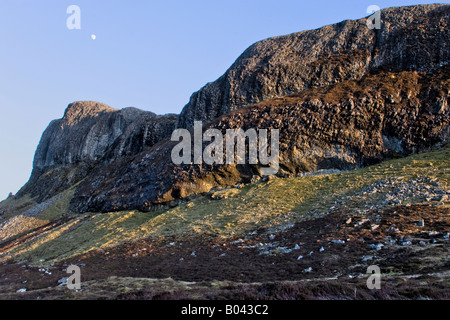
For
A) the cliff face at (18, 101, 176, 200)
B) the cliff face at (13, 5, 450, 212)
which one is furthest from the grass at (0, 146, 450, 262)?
the cliff face at (18, 101, 176, 200)

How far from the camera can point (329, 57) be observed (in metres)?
55.9

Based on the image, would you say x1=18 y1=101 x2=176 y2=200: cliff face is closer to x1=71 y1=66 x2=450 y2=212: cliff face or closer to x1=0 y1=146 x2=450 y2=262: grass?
x1=71 y1=66 x2=450 y2=212: cliff face

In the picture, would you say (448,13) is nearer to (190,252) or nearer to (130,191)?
(190,252)

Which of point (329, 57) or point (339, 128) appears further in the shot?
point (329, 57)

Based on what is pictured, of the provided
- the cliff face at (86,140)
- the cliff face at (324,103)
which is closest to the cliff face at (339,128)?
the cliff face at (324,103)

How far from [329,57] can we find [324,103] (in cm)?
1415

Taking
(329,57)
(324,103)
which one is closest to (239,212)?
(324,103)

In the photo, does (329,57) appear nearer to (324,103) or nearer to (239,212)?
(324,103)

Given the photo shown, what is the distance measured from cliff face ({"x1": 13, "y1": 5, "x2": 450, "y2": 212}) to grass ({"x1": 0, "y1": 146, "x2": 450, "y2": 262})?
15.1 ft

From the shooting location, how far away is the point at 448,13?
161ft

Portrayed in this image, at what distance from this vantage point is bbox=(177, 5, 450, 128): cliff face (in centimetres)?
4894

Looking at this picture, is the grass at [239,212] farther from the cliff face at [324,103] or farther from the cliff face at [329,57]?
the cliff face at [329,57]

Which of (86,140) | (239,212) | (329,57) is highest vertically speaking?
(329,57)

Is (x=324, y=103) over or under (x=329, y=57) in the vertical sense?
under
